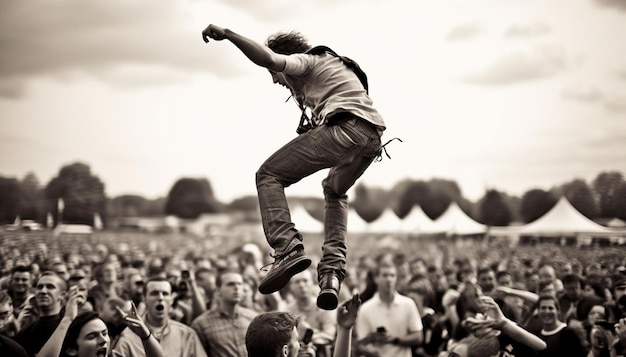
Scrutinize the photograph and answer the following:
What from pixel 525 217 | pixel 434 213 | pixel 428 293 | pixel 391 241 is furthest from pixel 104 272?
pixel 434 213

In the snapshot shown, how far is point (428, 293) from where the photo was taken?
1004cm

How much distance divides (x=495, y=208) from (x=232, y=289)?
43404mm

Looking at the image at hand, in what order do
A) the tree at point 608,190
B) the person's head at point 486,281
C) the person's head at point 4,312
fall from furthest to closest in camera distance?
the tree at point 608,190 → the person's head at point 486,281 → the person's head at point 4,312

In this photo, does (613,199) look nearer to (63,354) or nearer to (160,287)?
(160,287)

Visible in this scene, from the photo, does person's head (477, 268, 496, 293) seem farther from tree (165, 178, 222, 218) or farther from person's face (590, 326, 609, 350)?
tree (165, 178, 222, 218)

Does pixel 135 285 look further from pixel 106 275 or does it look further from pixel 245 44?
pixel 245 44

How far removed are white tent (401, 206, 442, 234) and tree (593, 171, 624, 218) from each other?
1588 centimetres

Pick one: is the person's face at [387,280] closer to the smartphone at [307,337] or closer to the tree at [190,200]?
the smartphone at [307,337]

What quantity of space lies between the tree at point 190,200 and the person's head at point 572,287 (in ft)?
220

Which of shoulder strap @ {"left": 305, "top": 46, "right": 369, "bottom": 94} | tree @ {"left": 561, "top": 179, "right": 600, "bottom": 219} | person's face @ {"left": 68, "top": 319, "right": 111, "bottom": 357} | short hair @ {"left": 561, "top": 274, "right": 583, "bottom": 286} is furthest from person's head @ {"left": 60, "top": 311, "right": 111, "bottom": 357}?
tree @ {"left": 561, "top": 179, "right": 600, "bottom": 219}

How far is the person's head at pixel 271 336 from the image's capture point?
402cm

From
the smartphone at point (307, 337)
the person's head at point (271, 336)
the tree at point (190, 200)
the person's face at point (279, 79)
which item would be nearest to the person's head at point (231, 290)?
the smartphone at point (307, 337)

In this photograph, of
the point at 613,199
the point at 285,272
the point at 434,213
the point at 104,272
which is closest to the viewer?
the point at 285,272

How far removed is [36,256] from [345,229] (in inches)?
356
